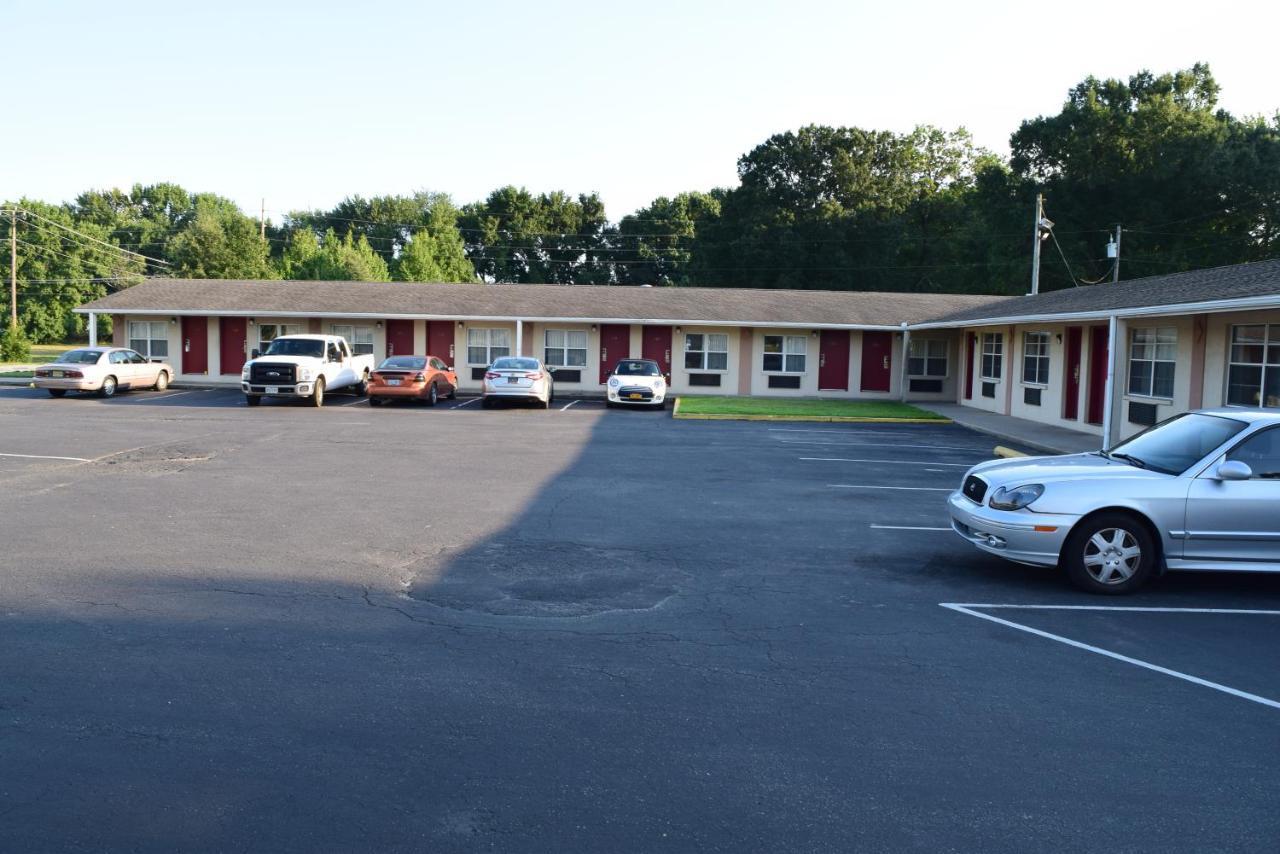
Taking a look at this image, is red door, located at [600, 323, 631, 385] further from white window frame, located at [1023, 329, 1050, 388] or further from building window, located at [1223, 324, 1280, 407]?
building window, located at [1223, 324, 1280, 407]

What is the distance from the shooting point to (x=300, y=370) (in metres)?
26.3

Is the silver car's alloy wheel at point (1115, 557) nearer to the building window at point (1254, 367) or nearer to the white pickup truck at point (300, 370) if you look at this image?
the building window at point (1254, 367)

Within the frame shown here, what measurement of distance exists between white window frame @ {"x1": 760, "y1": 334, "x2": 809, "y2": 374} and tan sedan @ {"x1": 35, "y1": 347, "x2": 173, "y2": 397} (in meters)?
19.8

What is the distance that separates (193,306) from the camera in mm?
34688

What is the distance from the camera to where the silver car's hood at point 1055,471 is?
8.45m

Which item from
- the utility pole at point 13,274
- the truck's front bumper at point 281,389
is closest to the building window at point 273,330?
the truck's front bumper at point 281,389

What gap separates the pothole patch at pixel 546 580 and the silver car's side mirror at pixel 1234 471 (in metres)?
4.43

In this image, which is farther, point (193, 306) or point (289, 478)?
point (193, 306)

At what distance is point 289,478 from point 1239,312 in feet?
49.6

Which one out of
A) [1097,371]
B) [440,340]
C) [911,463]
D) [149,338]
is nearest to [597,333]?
[440,340]

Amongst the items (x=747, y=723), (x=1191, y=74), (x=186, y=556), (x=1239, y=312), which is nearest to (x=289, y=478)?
(x=186, y=556)

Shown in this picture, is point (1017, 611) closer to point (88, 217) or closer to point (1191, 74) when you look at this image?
point (1191, 74)

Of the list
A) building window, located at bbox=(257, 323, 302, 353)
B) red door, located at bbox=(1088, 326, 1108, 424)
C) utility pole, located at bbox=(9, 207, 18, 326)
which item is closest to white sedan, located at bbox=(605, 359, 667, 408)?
red door, located at bbox=(1088, 326, 1108, 424)

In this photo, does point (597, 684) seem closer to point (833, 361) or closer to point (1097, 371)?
point (1097, 371)
